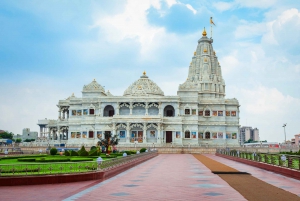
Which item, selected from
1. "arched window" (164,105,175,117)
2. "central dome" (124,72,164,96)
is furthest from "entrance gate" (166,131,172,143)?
"central dome" (124,72,164,96)

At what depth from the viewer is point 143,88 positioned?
75250mm

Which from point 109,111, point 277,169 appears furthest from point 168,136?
point 277,169

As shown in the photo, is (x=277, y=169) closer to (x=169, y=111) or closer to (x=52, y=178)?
(x=52, y=178)

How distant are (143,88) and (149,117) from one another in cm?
988

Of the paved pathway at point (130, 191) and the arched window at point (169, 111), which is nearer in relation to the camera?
the paved pathway at point (130, 191)

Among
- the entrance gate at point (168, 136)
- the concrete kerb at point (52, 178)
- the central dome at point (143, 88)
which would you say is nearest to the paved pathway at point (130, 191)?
the concrete kerb at point (52, 178)

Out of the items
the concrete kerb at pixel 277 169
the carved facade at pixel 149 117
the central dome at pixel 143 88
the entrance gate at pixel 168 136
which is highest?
the central dome at pixel 143 88

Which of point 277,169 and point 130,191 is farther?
point 277,169

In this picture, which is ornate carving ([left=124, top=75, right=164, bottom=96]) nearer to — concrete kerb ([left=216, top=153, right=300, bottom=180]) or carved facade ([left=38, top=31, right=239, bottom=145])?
carved facade ([left=38, top=31, right=239, bottom=145])

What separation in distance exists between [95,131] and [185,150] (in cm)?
2081

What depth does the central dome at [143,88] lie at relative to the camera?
72.6m

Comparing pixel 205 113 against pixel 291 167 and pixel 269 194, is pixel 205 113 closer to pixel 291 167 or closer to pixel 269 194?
pixel 291 167

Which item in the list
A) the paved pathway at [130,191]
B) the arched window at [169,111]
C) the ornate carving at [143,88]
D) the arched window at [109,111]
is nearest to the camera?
the paved pathway at [130,191]

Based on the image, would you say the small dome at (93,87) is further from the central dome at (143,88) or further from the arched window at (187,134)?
the arched window at (187,134)
